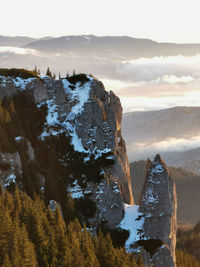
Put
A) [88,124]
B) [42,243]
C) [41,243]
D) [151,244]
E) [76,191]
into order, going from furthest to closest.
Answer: [88,124] < [76,191] < [151,244] < [41,243] < [42,243]

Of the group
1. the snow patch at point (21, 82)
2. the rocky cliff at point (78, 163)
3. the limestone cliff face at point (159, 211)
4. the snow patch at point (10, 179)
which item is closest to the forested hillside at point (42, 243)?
the snow patch at point (10, 179)

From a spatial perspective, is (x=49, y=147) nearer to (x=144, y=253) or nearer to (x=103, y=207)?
(x=103, y=207)

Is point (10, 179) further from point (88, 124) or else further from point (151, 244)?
point (151, 244)

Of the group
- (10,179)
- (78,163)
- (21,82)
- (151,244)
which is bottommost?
(151,244)

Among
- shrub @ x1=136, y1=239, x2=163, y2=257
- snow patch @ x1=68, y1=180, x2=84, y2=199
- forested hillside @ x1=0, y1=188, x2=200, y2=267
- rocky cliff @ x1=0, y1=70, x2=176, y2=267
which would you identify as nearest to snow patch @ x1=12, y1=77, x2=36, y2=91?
rocky cliff @ x1=0, y1=70, x2=176, y2=267

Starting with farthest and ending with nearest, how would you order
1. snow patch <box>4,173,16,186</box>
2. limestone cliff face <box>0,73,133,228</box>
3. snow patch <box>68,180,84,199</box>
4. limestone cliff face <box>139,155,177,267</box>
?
limestone cliff face <box>0,73,133,228</box>, snow patch <box>68,180,84,199</box>, limestone cliff face <box>139,155,177,267</box>, snow patch <box>4,173,16,186</box>

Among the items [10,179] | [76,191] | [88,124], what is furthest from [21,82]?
[76,191]

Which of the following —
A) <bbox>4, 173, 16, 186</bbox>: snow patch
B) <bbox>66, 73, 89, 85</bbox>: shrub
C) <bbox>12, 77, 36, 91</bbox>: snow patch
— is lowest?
<bbox>4, 173, 16, 186</bbox>: snow patch

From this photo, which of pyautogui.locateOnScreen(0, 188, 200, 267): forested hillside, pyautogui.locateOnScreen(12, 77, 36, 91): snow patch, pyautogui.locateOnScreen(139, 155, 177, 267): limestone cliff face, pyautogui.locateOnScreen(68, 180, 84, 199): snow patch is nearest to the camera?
pyautogui.locateOnScreen(0, 188, 200, 267): forested hillside

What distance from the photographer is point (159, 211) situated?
105 meters

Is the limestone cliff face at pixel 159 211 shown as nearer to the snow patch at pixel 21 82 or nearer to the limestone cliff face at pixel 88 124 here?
the limestone cliff face at pixel 88 124

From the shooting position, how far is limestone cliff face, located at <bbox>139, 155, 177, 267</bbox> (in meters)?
102

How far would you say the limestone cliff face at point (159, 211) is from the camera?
101688mm

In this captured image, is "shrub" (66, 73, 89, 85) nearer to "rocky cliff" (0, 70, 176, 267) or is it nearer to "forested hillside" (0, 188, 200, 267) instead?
"rocky cliff" (0, 70, 176, 267)
